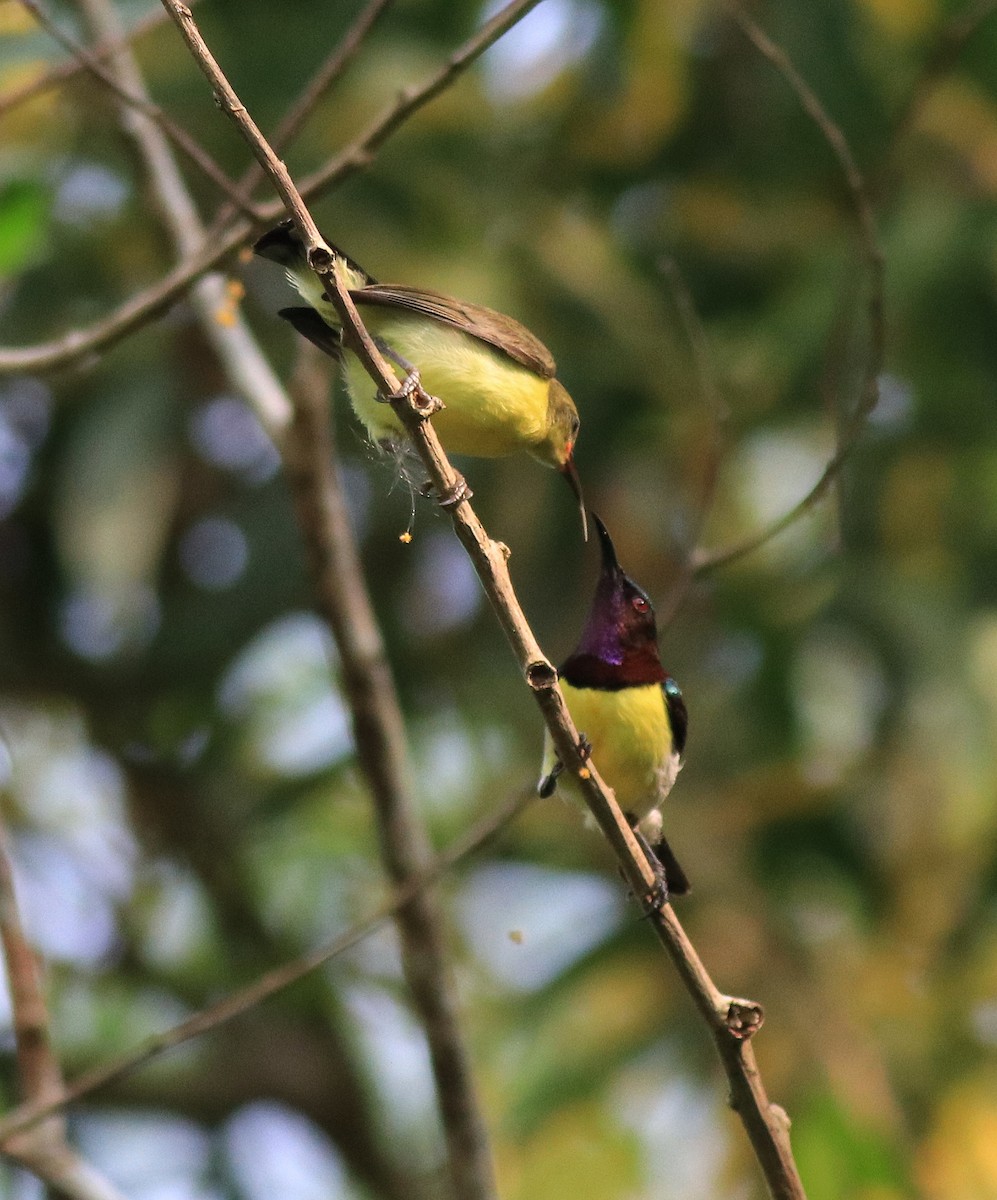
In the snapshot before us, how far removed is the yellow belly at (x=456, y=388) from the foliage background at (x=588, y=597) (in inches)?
145

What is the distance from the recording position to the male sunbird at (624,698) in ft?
11.1

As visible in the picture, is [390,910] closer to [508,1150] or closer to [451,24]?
[508,1150]

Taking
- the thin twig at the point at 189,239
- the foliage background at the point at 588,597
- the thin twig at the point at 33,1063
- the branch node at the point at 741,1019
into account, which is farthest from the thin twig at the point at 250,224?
the foliage background at the point at 588,597

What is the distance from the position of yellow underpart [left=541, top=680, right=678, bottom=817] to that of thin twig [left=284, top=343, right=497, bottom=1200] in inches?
54.9

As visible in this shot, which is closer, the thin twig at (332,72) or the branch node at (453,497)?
the branch node at (453,497)

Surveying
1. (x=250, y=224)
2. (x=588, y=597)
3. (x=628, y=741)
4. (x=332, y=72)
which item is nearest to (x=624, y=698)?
(x=628, y=741)

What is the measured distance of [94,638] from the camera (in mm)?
8266

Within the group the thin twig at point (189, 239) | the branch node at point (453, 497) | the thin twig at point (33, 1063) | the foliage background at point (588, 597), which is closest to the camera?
the branch node at point (453, 497)

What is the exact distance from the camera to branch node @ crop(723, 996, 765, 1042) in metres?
2.56

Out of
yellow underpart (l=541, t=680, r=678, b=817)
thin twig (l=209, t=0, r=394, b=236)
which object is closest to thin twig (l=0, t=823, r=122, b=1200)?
yellow underpart (l=541, t=680, r=678, b=817)

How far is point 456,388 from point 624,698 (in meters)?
0.74

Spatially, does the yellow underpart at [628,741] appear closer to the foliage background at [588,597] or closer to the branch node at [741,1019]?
the branch node at [741,1019]

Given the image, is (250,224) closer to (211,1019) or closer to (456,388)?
(456,388)

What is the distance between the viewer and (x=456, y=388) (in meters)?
3.35
